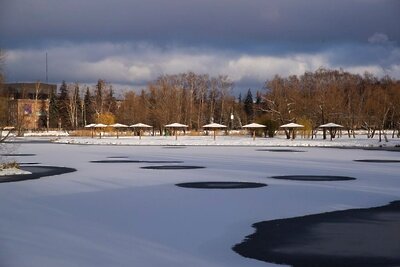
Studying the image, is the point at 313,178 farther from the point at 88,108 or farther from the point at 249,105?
the point at 249,105

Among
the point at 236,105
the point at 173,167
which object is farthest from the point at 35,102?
the point at 173,167

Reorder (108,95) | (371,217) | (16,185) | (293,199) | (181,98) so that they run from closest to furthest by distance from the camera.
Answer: (371,217), (293,199), (16,185), (181,98), (108,95)

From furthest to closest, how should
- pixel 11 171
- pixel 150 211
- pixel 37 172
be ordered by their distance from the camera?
pixel 37 172
pixel 11 171
pixel 150 211

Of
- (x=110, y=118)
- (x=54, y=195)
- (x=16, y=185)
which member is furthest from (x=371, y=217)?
(x=110, y=118)

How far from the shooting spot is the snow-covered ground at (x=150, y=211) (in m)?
8.90

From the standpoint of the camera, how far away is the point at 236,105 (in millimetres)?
118188

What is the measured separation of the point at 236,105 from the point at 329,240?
10853cm

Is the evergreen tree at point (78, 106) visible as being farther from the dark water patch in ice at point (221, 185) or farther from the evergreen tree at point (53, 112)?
the dark water patch in ice at point (221, 185)

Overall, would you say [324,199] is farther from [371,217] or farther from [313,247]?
[313,247]

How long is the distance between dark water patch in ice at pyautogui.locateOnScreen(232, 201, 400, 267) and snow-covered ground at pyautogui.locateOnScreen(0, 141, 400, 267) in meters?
0.41

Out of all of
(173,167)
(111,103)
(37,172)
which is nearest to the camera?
(37,172)

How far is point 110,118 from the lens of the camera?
93.8 m

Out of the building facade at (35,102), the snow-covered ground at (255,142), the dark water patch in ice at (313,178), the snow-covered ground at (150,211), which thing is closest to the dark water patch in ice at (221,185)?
the snow-covered ground at (150,211)

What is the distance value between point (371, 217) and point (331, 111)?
69.4 m
